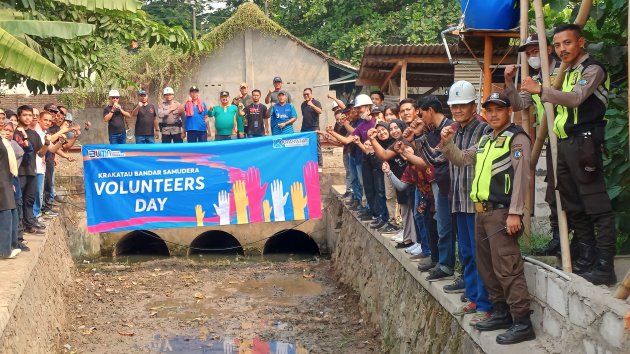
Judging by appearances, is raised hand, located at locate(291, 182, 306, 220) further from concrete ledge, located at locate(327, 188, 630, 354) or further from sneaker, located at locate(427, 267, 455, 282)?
sneaker, located at locate(427, 267, 455, 282)

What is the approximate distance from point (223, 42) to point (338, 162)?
821 centimetres

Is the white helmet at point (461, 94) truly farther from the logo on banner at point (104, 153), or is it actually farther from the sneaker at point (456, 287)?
the logo on banner at point (104, 153)

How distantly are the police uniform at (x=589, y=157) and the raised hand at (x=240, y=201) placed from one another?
363 inches

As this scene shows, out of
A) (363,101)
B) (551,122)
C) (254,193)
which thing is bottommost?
(254,193)

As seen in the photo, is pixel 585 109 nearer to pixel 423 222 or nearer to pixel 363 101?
pixel 423 222

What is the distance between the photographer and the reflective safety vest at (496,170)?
5.35 m

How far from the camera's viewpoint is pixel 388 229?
1030 cm

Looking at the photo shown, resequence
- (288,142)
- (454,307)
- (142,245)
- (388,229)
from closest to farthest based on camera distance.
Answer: (454,307) < (388,229) < (288,142) < (142,245)

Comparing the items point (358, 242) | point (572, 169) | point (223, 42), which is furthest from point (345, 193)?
point (223, 42)

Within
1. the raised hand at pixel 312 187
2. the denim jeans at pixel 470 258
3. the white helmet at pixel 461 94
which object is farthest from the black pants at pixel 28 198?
the white helmet at pixel 461 94

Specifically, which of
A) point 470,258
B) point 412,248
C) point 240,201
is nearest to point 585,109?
point 470,258

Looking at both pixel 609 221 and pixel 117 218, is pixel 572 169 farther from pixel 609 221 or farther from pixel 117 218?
pixel 117 218

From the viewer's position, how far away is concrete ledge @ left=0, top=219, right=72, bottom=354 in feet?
23.7

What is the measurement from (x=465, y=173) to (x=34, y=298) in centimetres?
535
